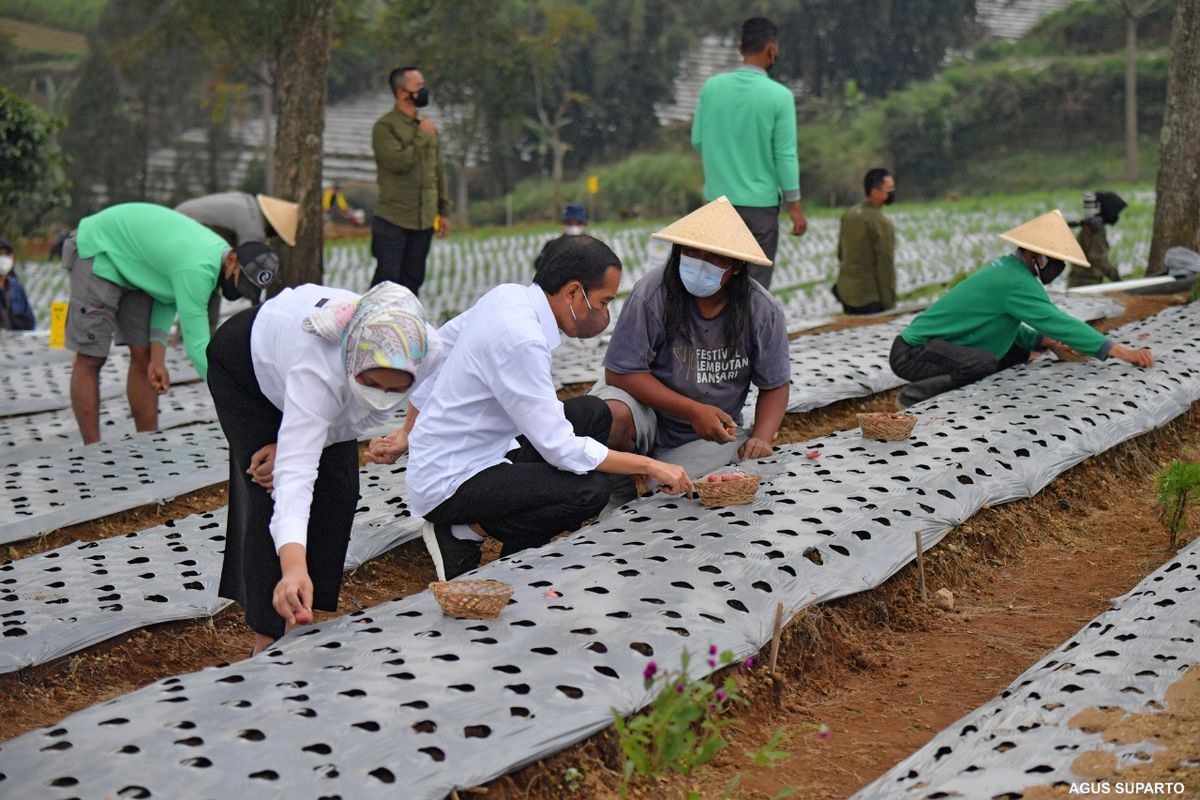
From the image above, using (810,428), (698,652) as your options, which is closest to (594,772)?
(698,652)

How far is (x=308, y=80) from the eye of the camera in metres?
9.02

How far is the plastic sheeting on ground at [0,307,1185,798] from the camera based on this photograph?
2498 mm

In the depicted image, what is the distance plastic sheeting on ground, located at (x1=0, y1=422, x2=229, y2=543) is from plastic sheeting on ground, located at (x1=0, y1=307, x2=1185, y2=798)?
199 cm

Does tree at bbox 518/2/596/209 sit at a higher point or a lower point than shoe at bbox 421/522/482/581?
higher

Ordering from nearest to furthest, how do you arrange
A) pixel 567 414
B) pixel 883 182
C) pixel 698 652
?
1. pixel 698 652
2. pixel 567 414
3. pixel 883 182

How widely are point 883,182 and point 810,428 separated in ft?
8.49

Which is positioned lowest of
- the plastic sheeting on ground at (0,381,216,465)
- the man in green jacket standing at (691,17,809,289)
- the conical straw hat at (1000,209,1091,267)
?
the plastic sheeting on ground at (0,381,216,465)

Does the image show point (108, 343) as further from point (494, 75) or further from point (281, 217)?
point (494, 75)

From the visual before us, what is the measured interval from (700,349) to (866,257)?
4609 millimetres

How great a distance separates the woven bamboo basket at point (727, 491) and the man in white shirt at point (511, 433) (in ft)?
0.38

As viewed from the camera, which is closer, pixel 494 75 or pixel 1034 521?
pixel 1034 521

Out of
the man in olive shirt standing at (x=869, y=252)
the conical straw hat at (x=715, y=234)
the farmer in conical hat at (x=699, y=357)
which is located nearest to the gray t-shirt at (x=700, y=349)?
the farmer in conical hat at (x=699, y=357)

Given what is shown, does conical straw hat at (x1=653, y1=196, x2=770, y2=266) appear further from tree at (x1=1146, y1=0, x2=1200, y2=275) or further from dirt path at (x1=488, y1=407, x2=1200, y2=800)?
tree at (x1=1146, y1=0, x2=1200, y2=275)

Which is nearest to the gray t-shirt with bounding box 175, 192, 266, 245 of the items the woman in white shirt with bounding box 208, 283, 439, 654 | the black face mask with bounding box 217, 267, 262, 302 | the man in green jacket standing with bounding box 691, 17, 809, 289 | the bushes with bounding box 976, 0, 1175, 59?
the black face mask with bounding box 217, 267, 262, 302
